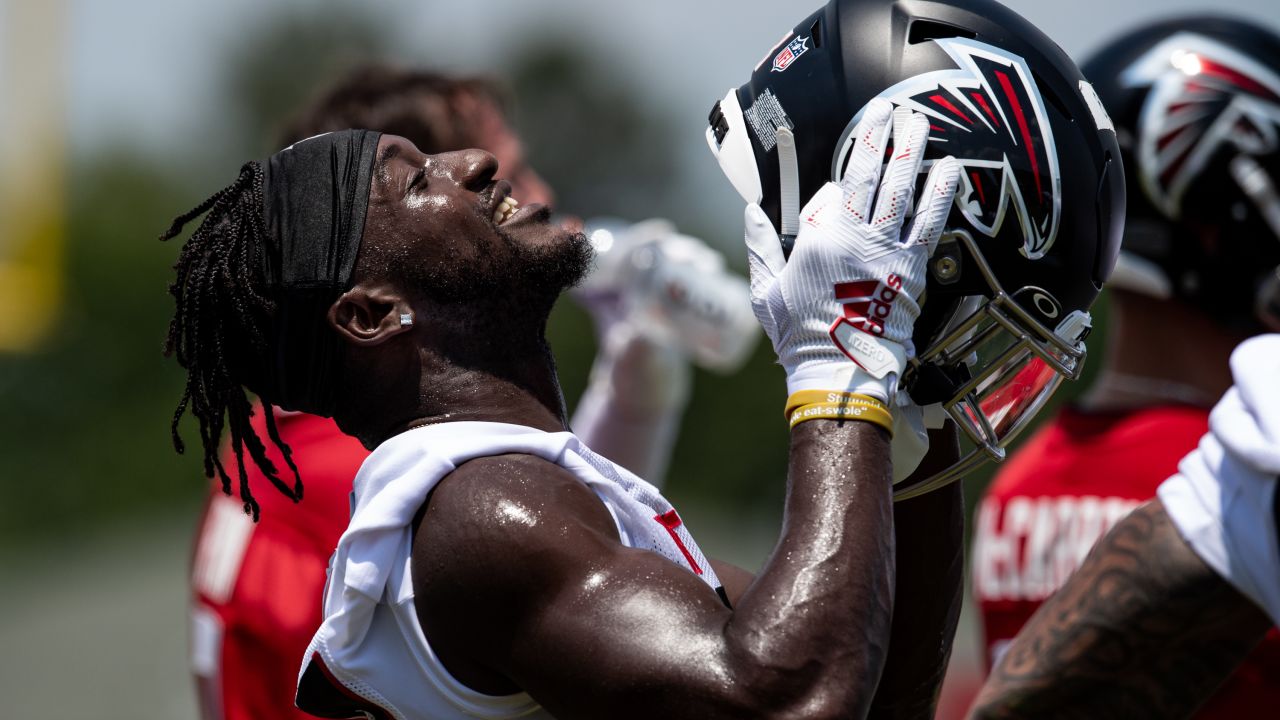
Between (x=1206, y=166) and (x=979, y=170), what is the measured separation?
1.52 meters

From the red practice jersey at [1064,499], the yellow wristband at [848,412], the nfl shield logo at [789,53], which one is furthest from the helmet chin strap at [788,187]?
the red practice jersey at [1064,499]

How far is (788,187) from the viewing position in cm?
222

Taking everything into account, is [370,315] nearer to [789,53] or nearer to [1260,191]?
[789,53]

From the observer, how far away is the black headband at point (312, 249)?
2.33 meters

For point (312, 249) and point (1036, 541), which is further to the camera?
point (1036, 541)

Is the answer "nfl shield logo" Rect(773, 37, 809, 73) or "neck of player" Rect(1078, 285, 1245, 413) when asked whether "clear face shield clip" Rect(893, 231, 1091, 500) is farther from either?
"neck of player" Rect(1078, 285, 1245, 413)

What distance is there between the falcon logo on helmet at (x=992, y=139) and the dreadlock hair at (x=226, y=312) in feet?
3.10

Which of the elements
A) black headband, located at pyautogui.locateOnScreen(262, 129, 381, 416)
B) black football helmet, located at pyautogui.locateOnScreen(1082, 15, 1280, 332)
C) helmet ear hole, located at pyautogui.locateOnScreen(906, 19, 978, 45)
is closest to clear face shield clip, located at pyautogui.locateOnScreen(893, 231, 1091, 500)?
helmet ear hole, located at pyautogui.locateOnScreen(906, 19, 978, 45)

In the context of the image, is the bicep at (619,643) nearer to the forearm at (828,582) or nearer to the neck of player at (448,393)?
the forearm at (828,582)

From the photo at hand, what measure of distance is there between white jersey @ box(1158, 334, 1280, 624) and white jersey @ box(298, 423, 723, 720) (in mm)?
747

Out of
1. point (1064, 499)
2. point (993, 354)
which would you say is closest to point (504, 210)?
point (993, 354)

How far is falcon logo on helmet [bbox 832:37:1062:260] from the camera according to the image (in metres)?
2.14

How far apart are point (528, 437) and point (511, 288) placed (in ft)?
0.98

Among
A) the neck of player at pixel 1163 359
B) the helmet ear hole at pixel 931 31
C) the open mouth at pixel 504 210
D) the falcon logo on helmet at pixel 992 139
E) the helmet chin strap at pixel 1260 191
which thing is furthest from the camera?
the neck of player at pixel 1163 359
